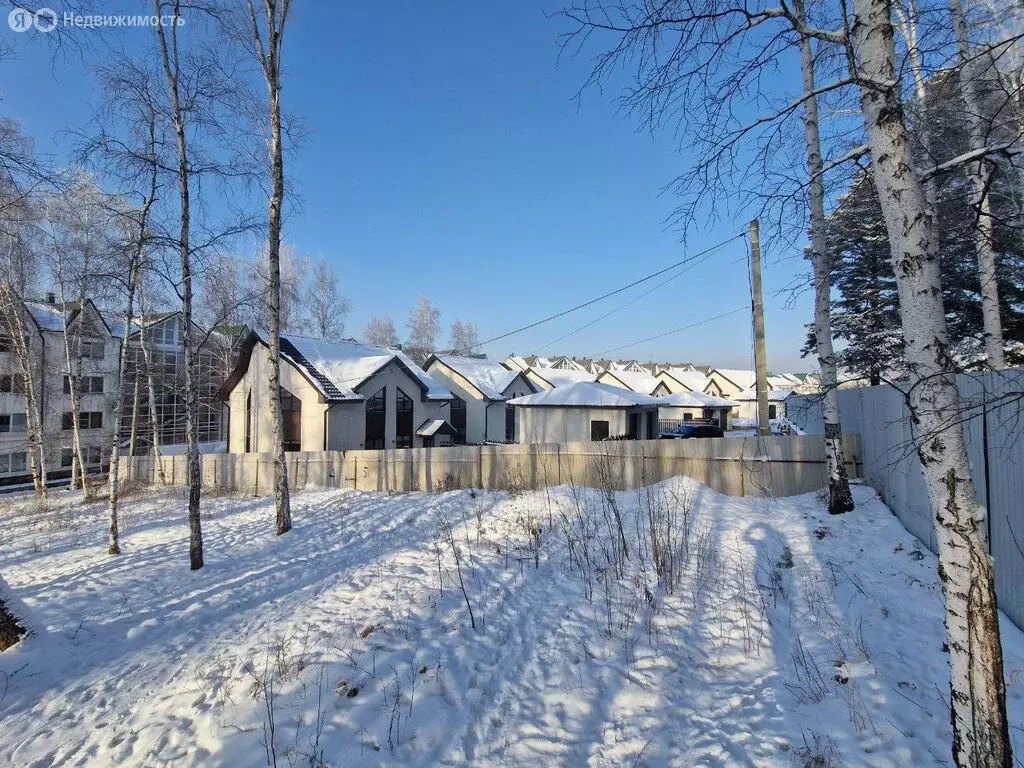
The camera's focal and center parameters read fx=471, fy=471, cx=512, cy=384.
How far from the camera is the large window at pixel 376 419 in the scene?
21984 millimetres

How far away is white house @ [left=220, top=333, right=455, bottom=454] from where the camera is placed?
782 inches

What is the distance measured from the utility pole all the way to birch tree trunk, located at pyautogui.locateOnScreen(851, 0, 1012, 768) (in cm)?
946

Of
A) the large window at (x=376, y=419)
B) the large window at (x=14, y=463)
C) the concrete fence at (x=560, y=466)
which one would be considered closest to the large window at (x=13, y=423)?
the large window at (x=14, y=463)

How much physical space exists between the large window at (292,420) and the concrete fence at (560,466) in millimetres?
2794

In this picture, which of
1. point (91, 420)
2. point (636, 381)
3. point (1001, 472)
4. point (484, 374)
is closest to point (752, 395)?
point (636, 381)

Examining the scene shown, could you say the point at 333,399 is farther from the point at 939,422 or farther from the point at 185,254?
the point at 939,422

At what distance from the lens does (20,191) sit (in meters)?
4.96

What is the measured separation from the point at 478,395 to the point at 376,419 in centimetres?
998

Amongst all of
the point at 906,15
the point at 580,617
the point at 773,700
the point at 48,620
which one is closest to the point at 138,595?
the point at 48,620

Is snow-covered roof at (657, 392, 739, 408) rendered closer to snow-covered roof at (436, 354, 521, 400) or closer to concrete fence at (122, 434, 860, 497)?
snow-covered roof at (436, 354, 521, 400)

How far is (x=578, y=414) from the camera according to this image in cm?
2019

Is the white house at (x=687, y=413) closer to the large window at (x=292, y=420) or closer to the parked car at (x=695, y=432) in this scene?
the parked car at (x=695, y=432)

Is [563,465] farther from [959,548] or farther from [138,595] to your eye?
[959,548]

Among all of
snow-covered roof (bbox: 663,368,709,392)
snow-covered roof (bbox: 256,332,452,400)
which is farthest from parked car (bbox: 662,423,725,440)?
snow-covered roof (bbox: 663,368,709,392)
